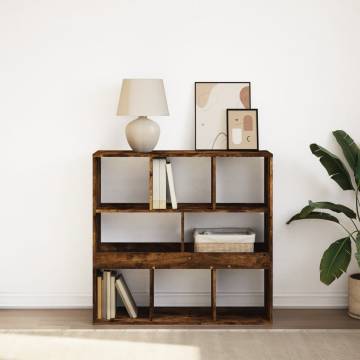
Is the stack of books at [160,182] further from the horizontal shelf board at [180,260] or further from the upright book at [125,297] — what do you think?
the upright book at [125,297]

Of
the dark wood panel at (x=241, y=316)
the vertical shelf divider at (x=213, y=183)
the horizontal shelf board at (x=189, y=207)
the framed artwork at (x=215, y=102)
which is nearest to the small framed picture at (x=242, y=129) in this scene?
the framed artwork at (x=215, y=102)

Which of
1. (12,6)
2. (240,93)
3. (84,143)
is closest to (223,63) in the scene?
(240,93)

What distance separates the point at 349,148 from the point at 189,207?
1.14 metres

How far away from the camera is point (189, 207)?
3957 mm

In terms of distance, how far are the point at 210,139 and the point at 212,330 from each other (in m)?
1.27

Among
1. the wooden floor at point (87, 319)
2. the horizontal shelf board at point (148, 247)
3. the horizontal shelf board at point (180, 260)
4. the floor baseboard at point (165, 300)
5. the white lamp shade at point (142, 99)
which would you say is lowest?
the wooden floor at point (87, 319)

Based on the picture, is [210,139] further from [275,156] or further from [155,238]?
[155,238]

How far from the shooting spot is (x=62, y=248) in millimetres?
4273

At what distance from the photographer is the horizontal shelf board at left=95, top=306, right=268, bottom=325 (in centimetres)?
391

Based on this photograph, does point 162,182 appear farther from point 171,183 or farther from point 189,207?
point 189,207

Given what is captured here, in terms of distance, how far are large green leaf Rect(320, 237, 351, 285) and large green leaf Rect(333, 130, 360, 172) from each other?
0.53 meters

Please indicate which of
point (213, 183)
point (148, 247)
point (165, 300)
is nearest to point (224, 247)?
point (213, 183)

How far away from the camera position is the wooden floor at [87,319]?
386cm

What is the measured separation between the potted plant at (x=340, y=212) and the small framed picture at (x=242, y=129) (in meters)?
0.40
